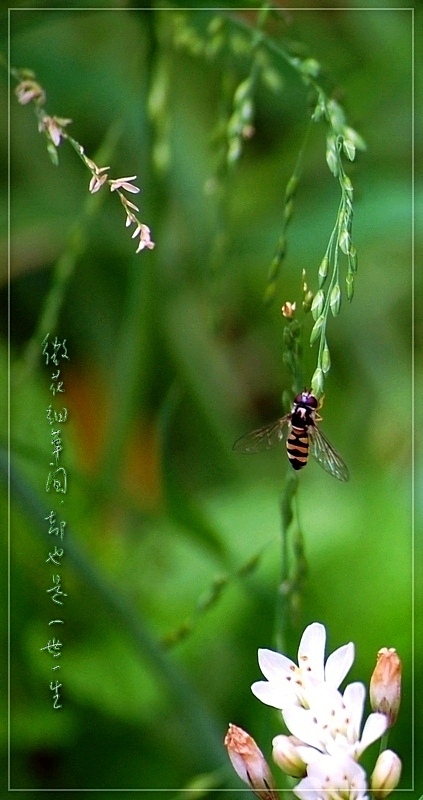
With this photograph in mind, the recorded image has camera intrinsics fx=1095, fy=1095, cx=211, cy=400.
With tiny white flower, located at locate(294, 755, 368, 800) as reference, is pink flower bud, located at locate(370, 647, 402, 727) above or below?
above

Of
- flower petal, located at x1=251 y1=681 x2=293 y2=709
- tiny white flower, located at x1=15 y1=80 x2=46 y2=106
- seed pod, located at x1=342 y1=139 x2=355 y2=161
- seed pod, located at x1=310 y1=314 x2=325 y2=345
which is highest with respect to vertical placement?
tiny white flower, located at x1=15 y1=80 x2=46 y2=106

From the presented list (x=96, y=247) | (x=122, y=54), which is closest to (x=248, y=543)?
(x=96, y=247)

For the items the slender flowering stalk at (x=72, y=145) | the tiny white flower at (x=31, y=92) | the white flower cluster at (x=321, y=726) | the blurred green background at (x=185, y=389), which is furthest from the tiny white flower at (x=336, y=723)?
the tiny white flower at (x=31, y=92)

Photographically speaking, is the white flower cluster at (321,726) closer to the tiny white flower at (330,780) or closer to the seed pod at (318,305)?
the tiny white flower at (330,780)

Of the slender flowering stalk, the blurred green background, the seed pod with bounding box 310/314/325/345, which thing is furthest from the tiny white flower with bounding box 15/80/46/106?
the seed pod with bounding box 310/314/325/345

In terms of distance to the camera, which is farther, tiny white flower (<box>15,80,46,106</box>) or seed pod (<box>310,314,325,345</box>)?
tiny white flower (<box>15,80,46,106</box>)

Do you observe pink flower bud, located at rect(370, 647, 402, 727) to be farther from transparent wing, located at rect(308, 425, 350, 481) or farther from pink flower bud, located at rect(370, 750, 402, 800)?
transparent wing, located at rect(308, 425, 350, 481)

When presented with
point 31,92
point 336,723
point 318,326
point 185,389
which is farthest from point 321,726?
point 185,389
